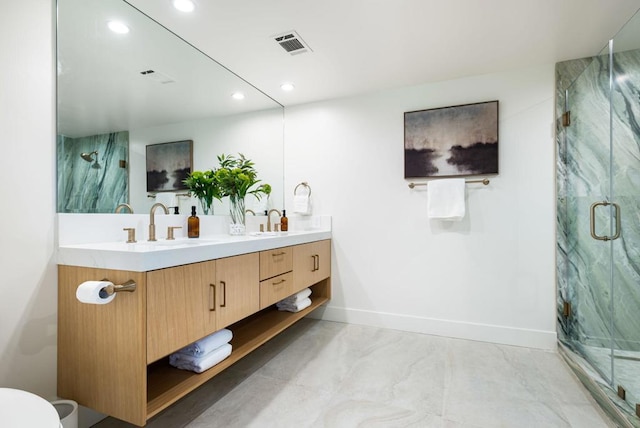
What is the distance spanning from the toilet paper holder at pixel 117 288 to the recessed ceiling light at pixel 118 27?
1.37m

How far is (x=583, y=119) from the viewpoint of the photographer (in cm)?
211

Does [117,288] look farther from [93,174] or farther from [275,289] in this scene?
[275,289]

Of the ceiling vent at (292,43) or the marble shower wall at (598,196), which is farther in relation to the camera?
the ceiling vent at (292,43)

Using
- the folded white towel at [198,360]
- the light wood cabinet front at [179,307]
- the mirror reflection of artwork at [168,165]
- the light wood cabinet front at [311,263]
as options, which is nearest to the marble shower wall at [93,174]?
the mirror reflection of artwork at [168,165]

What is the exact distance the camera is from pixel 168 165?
202 cm

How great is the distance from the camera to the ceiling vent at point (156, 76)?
1896 millimetres

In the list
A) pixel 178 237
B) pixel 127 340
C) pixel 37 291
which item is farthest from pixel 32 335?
pixel 178 237

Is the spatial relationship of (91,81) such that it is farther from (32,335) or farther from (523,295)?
(523,295)

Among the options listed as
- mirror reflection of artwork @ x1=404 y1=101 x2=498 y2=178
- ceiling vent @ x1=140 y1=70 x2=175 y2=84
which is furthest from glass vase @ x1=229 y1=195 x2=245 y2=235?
mirror reflection of artwork @ x1=404 y1=101 x2=498 y2=178

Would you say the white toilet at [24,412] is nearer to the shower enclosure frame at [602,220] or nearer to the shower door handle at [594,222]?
the shower enclosure frame at [602,220]

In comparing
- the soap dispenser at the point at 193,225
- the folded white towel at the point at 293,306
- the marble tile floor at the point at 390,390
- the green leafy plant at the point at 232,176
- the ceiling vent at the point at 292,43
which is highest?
the ceiling vent at the point at 292,43

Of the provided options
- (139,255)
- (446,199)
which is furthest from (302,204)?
(139,255)

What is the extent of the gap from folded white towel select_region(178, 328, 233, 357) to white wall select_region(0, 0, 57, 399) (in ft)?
1.83

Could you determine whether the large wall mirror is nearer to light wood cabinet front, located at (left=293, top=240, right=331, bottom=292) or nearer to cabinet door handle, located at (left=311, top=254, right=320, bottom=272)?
light wood cabinet front, located at (left=293, top=240, right=331, bottom=292)
